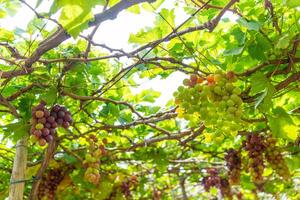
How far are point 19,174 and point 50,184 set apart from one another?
3.16 ft

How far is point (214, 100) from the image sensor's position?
1.78 m

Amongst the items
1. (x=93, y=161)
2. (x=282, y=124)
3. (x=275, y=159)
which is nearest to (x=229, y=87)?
(x=282, y=124)

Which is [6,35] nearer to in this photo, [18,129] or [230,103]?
[18,129]

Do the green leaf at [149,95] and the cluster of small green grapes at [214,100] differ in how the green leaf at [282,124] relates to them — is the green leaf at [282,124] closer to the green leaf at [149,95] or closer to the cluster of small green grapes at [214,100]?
the cluster of small green grapes at [214,100]

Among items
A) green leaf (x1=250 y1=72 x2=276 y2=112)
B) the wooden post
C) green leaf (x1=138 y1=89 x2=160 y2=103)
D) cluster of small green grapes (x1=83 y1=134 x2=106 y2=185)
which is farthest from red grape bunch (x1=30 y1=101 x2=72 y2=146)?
green leaf (x1=250 y1=72 x2=276 y2=112)

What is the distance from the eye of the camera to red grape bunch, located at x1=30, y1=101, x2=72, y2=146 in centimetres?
211

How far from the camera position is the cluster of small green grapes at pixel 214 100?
5.64 feet

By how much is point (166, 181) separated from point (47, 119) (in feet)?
13.6

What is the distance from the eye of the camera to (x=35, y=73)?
2.38 metres

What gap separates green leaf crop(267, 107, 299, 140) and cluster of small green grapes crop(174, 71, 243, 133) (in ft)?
0.91

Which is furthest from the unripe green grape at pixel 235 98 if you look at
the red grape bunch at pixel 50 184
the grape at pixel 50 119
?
the red grape bunch at pixel 50 184

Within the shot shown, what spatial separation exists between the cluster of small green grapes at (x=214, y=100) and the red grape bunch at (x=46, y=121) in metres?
0.69

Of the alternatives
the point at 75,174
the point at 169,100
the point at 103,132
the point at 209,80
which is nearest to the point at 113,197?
the point at 75,174

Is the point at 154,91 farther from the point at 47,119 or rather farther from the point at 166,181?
the point at 166,181
